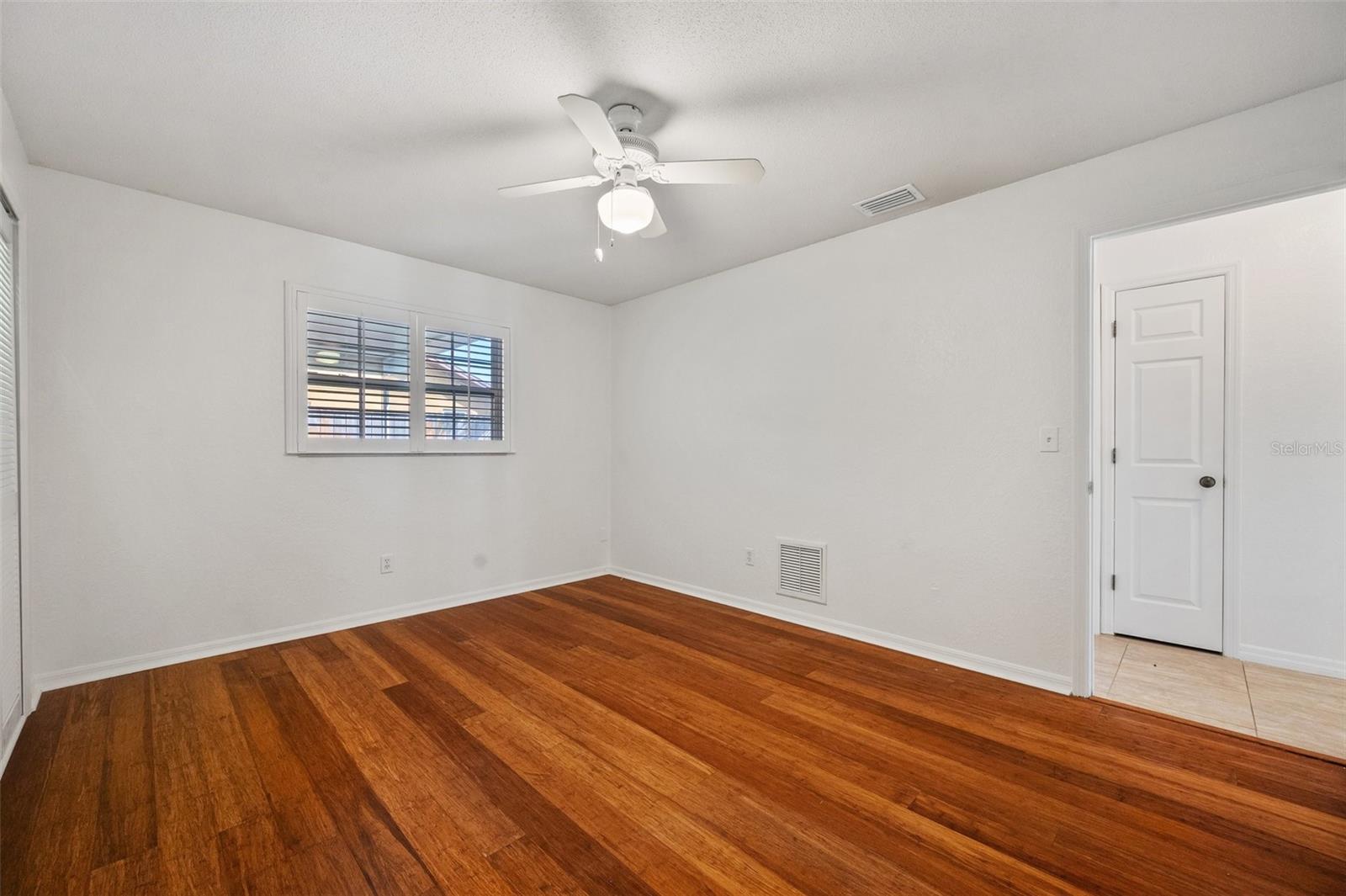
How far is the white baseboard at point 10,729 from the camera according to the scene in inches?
78.5

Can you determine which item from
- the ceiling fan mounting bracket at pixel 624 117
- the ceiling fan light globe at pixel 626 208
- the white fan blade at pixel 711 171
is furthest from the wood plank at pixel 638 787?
the ceiling fan mounting bracket at pixel 624 117

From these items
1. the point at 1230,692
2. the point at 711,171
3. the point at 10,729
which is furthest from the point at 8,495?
the point at 1230,692

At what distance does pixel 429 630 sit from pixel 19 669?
171 cm

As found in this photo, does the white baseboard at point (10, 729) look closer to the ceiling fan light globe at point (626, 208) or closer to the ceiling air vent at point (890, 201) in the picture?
the ceiling fan light globe at point (626, 208)

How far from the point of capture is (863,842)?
1608mm

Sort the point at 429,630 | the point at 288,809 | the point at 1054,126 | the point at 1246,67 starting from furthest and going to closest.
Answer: the point at 429,630, the point at 1054,126, the point at 1246,67, the point at 288,809

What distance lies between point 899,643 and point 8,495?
4.30 meters

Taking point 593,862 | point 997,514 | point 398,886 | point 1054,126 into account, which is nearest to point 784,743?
point 593,862

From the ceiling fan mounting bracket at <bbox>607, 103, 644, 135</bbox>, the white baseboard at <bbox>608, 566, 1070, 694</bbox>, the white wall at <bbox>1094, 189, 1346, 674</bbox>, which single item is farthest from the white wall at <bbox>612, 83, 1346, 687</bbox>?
the ceiling fan mounting bracket at <bbox>607, 103, 644, 135</bbox>

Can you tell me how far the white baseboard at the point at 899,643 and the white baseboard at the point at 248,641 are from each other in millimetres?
1565

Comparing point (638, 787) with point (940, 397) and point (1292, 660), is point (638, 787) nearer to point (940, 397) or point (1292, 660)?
point (940, 397)

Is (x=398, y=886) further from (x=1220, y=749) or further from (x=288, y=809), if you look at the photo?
(x=1220, y=749)

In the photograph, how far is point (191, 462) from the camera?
119 inches

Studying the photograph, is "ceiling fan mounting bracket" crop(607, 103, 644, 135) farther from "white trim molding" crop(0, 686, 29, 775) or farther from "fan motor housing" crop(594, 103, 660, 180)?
"white trim molding" crop(0, 686, 29, 775)
